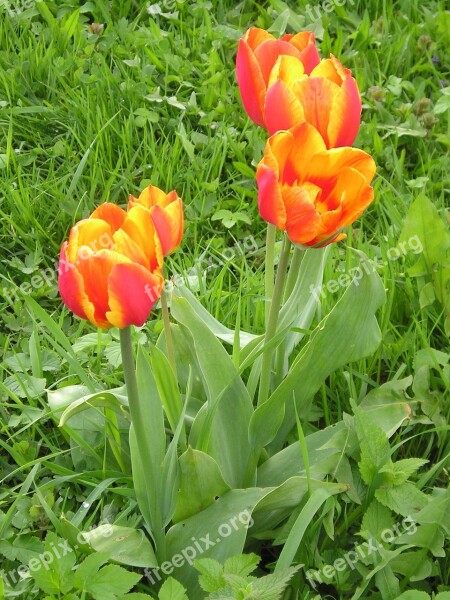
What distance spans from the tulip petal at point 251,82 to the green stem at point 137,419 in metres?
0.50

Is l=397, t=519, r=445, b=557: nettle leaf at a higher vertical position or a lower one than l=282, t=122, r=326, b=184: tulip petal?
lower

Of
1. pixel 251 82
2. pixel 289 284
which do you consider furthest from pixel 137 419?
pixel 251 82

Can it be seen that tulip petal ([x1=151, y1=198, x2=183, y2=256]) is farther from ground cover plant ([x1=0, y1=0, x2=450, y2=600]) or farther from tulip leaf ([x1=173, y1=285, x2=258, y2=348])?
tulip leaf ([x1=173, y1=285, x2=258, y2=348])

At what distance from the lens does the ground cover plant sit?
5.13 ft

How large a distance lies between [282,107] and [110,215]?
35 cm

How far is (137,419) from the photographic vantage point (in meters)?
1.40

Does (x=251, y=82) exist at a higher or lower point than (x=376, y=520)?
higher

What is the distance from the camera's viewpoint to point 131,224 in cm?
124

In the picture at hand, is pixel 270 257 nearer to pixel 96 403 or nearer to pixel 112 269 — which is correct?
pixel 96 403

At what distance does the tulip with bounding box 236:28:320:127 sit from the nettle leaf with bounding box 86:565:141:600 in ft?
2.77

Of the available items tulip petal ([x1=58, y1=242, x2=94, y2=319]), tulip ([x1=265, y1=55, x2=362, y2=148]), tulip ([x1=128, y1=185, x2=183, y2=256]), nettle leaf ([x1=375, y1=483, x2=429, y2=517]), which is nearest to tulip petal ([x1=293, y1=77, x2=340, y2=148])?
tulip ([x1=265, y1=55, x2=362, y2=148])

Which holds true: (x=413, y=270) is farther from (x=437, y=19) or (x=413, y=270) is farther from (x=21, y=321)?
(x=437, y=19)

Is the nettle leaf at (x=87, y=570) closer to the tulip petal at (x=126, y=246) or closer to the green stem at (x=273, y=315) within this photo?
the green stem at (x=273, y=315)

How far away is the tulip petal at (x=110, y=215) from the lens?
1.25 m
